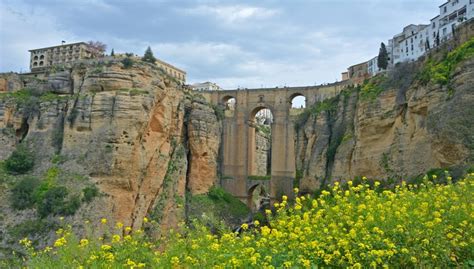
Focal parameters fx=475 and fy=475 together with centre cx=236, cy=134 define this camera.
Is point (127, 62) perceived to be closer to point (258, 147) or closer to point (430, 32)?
point (258, 147)

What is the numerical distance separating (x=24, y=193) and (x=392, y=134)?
21710 mm

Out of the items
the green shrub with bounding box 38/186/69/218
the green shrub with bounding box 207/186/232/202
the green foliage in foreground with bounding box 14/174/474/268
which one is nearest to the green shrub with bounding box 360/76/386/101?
the green shrub with bounding box 207/186/232/202

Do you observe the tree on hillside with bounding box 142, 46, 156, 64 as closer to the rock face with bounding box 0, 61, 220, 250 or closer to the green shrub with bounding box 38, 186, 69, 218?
the rock face with bounding box 0, 61, 220, 250

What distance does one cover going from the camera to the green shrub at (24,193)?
27.0 meters

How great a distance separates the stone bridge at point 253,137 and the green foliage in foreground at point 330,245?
3516cm

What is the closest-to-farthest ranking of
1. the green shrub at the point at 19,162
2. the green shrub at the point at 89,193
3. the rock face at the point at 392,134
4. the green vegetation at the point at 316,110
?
the rock face at the point at 392,134, the green shrub at the point at 89,193, the green shrub at the point at 19,162, the green vegetation at the point at 316,110

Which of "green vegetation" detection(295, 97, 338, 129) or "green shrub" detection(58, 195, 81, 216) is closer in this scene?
"green shrub" detection(58, 195, 81, 216)

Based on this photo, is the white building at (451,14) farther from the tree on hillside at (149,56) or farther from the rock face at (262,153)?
the tree on hillside at (149,56)

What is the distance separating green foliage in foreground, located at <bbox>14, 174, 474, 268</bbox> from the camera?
682 cm

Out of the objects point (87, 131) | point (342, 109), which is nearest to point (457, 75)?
point (342, 109)

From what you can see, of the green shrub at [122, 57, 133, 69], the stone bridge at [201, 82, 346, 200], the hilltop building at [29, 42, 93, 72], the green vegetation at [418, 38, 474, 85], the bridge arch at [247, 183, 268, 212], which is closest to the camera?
the green vegetation at [418, 38, 474, 85]

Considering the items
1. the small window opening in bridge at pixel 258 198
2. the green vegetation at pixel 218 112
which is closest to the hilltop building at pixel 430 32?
the green vegetation at pixel 218 112

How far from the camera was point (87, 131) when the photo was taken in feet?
98.0

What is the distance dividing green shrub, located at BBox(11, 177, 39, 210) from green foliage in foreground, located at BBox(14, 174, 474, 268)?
69.2ft
